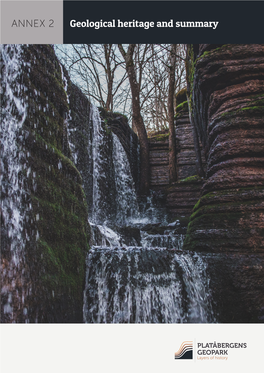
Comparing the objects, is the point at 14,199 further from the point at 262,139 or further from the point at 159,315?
the point at 262,139

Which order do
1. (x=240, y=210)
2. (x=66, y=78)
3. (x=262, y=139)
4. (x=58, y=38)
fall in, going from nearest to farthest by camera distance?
1. (x=58, y=38)
2. (x=240, y=210)
3. (x=262, y=139)
4. (x=66, y=78)

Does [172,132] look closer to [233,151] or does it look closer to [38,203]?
[233,151]

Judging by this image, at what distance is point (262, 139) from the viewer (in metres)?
4.37

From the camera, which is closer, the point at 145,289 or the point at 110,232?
the point at 145,289

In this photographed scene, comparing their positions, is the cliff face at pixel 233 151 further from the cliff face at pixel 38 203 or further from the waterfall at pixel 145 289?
the cliff face at pixel 38 203

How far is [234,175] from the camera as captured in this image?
4352mm

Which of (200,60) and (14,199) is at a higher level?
(200,60)

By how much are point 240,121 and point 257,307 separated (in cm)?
286

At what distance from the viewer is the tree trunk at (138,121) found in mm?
11891

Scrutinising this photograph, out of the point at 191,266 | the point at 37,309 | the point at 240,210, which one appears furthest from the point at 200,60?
the point at 37,309


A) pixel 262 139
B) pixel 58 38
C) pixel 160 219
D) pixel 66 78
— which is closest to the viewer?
pixel 58 38

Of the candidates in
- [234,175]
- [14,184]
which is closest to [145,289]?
[14,184]
